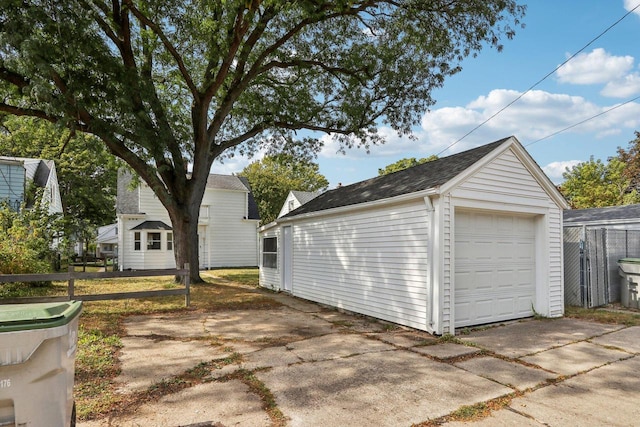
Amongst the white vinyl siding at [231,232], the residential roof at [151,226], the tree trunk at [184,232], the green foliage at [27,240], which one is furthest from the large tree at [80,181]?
the tree trunk at [184,232]

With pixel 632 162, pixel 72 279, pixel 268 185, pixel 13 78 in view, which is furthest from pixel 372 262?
pixel 268 185

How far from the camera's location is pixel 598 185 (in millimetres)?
29781

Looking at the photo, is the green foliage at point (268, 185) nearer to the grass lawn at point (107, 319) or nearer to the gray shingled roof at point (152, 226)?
the gray shingled roof at point (152, 226)

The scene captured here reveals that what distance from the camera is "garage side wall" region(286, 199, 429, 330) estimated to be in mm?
7082

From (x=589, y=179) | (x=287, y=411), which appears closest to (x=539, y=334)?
(x=287, y=411)

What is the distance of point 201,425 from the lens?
10.7 feet

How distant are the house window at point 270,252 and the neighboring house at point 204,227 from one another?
907cm

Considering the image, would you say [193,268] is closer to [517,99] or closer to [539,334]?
[539,334]

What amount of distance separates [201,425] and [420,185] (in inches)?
219

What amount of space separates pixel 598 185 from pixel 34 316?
1439 inches

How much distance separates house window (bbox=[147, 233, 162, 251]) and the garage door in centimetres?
1799

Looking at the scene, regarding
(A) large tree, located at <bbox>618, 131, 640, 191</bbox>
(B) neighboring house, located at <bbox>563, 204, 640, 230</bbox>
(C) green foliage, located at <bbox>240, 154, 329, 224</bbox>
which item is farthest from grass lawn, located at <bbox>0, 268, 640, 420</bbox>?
(A) large tree, located at <bbox>618, 131, 640, 191</bbox>

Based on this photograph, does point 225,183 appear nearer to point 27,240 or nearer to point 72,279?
point 27,240

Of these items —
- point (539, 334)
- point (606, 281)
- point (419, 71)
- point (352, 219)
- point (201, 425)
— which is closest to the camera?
point (201, 425)
